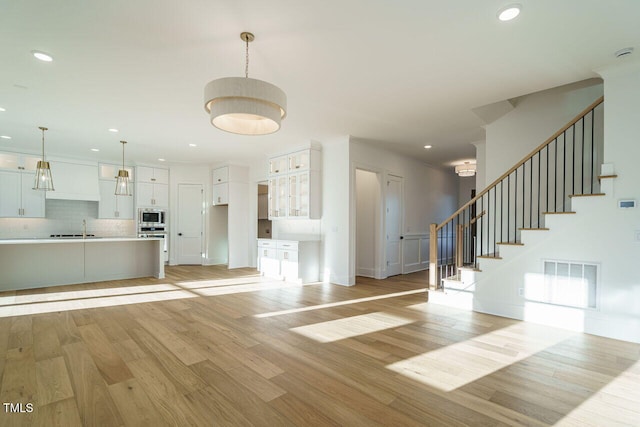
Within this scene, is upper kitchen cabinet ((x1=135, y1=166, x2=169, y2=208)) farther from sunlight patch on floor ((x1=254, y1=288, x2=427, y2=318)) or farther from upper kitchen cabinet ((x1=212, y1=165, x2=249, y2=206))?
sunlight patch on floor ((x1=254, y1=288, x2=427, y2=318))

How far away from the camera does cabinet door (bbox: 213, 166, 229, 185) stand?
27.0ft

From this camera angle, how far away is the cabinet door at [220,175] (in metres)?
8.23

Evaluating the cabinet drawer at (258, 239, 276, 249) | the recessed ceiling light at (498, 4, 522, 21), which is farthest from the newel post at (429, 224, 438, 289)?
the cabinet drawer at (258, 239, 276, 249)

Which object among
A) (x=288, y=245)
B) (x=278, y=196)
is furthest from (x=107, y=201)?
(x=288, y=245)

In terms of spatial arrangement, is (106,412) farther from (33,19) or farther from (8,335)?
(33,19)

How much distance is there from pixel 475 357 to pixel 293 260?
3.97 meters

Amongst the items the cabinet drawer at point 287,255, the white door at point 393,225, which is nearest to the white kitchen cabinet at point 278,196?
the cabinet drawer at point 287,255

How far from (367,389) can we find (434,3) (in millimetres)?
2964

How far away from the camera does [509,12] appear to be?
2.36m

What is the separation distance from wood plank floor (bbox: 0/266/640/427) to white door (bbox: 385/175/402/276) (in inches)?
103

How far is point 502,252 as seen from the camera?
13.0 feet

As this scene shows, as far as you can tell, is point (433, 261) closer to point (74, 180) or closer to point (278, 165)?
point (278, 165)

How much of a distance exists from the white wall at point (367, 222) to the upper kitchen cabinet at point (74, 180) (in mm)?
6779

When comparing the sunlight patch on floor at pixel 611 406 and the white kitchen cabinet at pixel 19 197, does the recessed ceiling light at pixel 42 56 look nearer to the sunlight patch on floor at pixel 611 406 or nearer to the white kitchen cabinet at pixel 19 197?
the sunlight patch on floor at pixel 611 406
